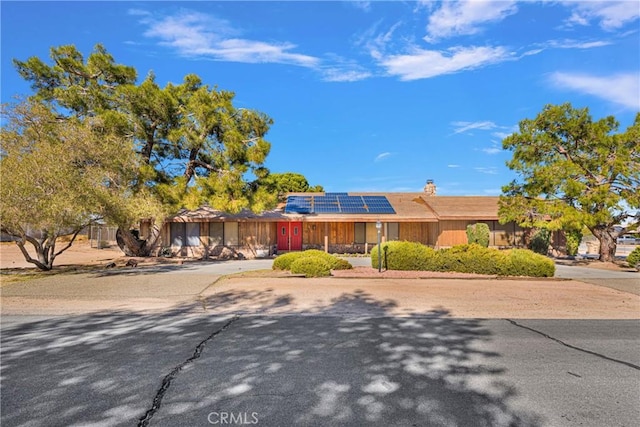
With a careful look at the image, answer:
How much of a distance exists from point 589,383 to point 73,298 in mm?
10550

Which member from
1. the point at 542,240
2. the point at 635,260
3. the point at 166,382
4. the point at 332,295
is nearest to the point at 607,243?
the point at 635,260

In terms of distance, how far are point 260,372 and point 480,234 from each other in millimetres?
20281

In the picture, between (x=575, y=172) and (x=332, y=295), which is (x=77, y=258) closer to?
(x=332, y=295)

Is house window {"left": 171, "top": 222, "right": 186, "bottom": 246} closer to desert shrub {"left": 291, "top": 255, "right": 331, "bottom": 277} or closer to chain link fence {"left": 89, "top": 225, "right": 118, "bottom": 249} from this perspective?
chain link fence {"left": 89, "top": 225, "right": 118, "bottom": 249}

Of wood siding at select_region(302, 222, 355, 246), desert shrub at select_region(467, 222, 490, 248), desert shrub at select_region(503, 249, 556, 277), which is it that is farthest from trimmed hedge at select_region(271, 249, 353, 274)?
desert shrub at select_region(467, 222, 490, 248)

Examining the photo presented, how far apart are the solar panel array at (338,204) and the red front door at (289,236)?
1.06m

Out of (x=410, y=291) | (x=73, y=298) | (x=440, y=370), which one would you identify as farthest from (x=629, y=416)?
(x=73, y=298)

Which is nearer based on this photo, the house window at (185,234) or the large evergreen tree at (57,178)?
the large evergreen tree at (57,178)

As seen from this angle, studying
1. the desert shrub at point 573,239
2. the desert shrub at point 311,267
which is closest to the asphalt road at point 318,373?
the desert shrub at point 311,267

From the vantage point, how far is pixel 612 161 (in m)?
17.2

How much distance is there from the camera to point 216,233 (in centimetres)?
2361

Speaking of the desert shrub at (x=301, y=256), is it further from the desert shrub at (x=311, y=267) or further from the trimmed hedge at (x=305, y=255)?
the desert shrub at (x=311, y=267)

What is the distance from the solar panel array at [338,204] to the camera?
967 inches

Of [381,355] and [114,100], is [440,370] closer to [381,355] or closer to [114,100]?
[381,355]
